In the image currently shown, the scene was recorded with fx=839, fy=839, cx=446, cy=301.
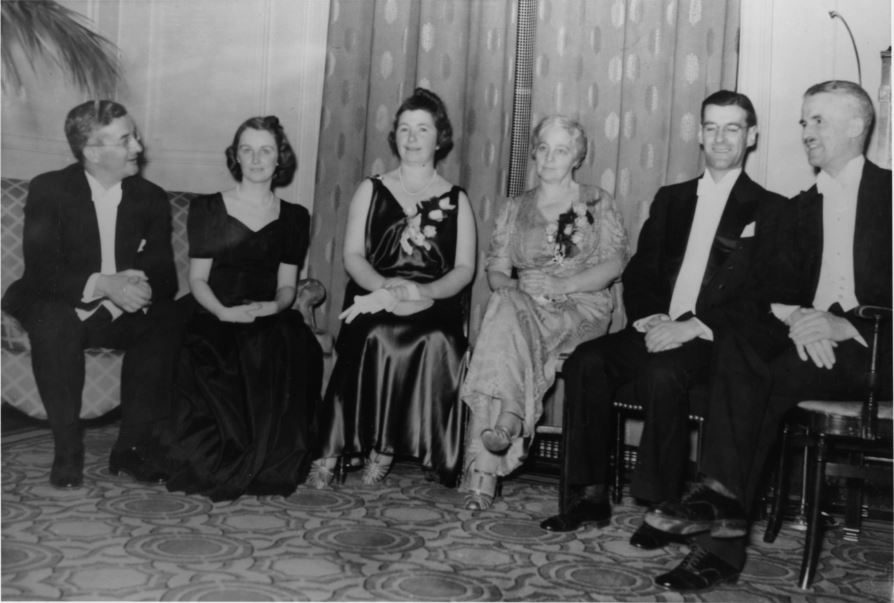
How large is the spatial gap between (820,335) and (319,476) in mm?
1665

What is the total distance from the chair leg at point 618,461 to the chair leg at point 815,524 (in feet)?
2.55

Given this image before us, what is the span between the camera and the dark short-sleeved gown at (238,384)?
2779 mm

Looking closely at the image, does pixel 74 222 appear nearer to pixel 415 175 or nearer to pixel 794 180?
pixel 415 175

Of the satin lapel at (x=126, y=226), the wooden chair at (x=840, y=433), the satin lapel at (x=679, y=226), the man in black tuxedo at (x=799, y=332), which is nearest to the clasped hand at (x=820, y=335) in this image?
the man in black tuxedo at (x=799, y=332)

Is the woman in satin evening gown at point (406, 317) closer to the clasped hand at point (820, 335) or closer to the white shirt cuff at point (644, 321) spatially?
the white shirt cuff at point (644, 321)

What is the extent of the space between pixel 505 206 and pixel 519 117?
56 cm

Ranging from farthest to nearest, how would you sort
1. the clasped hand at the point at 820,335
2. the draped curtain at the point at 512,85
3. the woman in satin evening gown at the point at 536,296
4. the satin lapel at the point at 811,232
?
the draped curtain at the point at 512,85 < the woman in satin evening gown at the point at 536,296 < the satin lapel at the point at 811,232 < the clasped hand at the point at 820,335

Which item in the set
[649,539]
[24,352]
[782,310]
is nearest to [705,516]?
[649,539]

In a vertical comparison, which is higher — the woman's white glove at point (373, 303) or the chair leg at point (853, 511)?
the woman's white glove at point (373, 303)

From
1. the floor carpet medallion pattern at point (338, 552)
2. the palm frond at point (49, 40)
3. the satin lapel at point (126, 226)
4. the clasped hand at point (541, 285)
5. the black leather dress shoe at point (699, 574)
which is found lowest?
the floor carpet medallion pattern at point (338, 552)

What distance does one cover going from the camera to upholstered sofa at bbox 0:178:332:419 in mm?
2930

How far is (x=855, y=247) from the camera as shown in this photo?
2463 mm

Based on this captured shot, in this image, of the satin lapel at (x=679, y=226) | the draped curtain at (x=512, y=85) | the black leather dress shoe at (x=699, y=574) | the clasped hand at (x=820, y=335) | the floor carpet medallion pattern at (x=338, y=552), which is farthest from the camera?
the draped curtain at (x=512, y=85)

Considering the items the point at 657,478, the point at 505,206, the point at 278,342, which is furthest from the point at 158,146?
the point at 657,478
